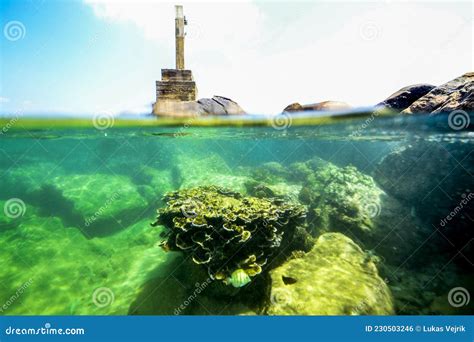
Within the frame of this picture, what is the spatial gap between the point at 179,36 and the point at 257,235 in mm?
10187

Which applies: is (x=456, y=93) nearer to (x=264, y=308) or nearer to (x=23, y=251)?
(x=264, y=308)

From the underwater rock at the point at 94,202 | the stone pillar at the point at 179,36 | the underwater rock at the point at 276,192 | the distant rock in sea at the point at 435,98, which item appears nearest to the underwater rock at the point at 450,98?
the distant rock in sea at the point at 435,98

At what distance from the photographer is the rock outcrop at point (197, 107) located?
11812 mm

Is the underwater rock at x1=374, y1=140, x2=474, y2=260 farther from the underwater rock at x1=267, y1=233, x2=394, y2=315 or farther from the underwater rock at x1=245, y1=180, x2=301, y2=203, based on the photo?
the underwater rock at x1=267, y1=233, x2=394, y2=315

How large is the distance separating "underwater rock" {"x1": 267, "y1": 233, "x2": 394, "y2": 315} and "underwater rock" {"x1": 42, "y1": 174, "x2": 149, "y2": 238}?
30.8 feet

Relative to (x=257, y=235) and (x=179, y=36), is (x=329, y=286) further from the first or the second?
(x=179, y=36)

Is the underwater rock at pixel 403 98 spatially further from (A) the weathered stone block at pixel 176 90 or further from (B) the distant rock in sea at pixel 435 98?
(A) the weathered stone block at pixel 176 90

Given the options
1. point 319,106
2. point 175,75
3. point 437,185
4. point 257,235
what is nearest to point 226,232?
point 257,235

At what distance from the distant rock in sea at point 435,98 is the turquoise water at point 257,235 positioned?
107cm

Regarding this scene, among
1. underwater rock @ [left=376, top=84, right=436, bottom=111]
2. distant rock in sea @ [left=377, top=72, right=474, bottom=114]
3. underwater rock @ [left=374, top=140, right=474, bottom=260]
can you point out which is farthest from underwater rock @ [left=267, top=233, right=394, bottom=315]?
distant rock in sea @ [left=377, top=72, right=474, bottom=114]

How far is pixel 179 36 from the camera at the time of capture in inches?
465
